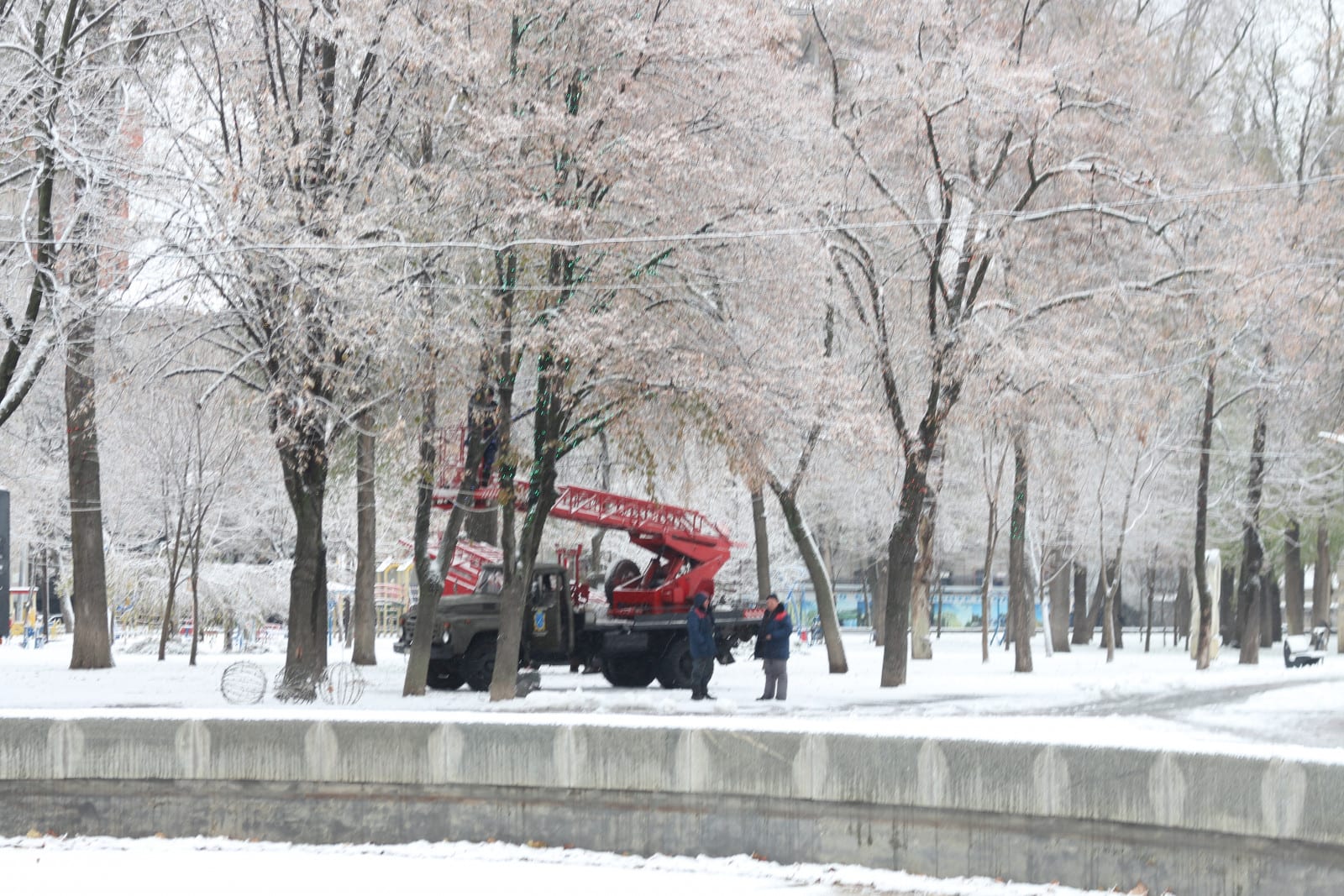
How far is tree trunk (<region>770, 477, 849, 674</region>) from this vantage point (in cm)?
3061

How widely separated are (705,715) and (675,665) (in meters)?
7.94

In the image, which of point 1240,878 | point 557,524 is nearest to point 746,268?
point 1240,878

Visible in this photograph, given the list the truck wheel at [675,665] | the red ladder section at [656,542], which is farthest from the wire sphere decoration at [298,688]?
the truck wheel at [675,665]

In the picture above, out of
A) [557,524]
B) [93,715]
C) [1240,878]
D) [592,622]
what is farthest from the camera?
[557,524]

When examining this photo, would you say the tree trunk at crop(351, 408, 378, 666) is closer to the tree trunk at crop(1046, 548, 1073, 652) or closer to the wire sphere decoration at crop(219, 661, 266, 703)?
the wire sphere decoration at crop(219, 661, 266, 703)

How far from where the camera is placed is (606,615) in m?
28.7

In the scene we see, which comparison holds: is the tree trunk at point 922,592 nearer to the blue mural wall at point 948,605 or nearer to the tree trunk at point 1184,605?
the tree trunk at point 1184,605

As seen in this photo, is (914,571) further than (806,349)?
Yes

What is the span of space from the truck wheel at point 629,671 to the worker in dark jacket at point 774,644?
4186mm

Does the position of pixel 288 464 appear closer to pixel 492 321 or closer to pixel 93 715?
pixel 492 321

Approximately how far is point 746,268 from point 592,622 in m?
7.38

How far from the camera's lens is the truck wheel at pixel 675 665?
27797 mm

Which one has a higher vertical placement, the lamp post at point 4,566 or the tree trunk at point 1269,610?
the lamp post at point 4,566

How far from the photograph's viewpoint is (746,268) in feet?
79.8
